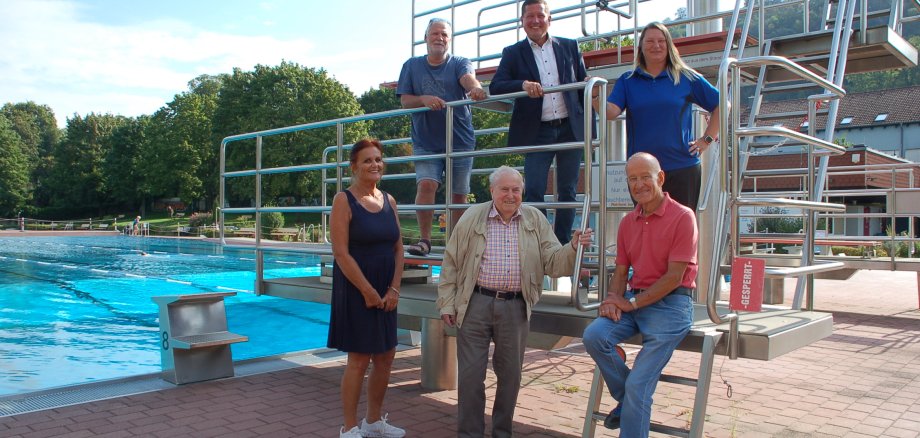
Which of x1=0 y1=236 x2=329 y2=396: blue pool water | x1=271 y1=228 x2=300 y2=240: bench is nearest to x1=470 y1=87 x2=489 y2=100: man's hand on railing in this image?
x1=0 y1=236 x2=329 y2=396: blue pool water

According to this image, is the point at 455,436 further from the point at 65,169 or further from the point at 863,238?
the point at 65,169

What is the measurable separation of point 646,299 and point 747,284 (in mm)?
487

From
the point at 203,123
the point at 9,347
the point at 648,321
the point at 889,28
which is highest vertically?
the point at 203,123

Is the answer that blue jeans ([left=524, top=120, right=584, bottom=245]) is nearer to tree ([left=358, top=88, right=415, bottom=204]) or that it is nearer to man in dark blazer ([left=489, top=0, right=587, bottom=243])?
man in dark blazer ([left=489, top=0, right=587, bottom=243])

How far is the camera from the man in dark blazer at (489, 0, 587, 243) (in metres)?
4.75

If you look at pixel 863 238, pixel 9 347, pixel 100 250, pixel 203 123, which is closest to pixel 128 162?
pixel 203 123

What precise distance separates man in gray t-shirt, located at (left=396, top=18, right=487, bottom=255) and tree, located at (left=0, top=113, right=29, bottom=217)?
248 feet

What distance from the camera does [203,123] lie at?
206 feet

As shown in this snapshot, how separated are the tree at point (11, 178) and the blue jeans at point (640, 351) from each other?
7810cm

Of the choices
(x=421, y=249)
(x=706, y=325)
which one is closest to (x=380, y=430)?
(x=421, y=249)

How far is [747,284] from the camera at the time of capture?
3432 mm

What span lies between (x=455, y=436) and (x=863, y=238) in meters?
7.85

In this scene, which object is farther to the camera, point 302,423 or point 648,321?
point 302,423

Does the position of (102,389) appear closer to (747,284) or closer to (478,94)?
(478,94)
